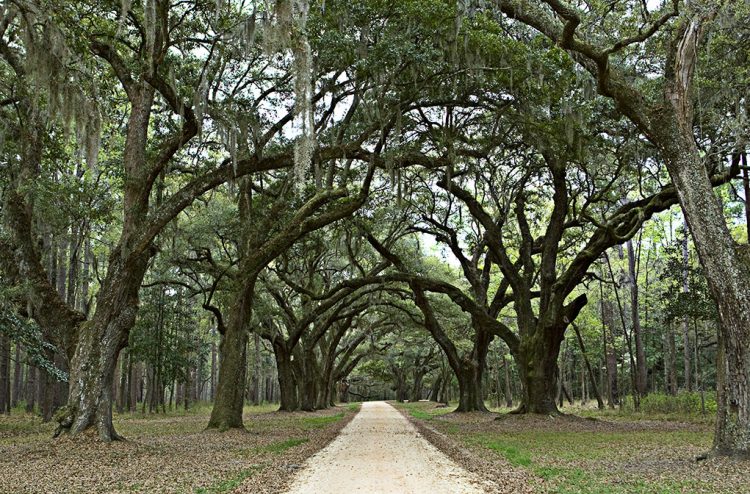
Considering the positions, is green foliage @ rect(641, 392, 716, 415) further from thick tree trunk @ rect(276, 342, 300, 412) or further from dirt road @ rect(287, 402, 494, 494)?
thick tree trunk @ rect(276, 342, 300, 412)

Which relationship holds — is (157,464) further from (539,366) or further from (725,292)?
(539,366)

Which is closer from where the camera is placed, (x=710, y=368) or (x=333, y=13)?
(x=333, y=13)

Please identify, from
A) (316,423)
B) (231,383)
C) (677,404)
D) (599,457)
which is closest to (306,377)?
(316,423)

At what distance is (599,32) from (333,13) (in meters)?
5.30

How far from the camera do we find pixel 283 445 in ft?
32.9

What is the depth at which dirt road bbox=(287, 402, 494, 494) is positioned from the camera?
5785mm

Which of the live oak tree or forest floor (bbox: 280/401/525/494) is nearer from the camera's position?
forest floor (bbox: 280/401/525/494)

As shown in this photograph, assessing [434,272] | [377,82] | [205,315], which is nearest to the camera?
[377,82]

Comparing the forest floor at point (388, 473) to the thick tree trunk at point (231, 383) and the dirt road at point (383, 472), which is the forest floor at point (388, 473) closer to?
the dirt road at point (383, 472)

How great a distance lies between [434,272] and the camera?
1089 inches

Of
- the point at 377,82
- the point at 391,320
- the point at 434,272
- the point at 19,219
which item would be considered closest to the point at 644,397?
the point at 434,272

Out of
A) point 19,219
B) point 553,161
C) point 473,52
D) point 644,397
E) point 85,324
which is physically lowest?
point 644,397

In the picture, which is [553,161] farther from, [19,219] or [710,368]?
[710,368]

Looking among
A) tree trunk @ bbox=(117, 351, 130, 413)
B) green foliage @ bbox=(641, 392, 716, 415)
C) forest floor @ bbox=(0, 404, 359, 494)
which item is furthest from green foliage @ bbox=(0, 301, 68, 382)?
green foliage @ bbox=(641, 392, 716, 415)
